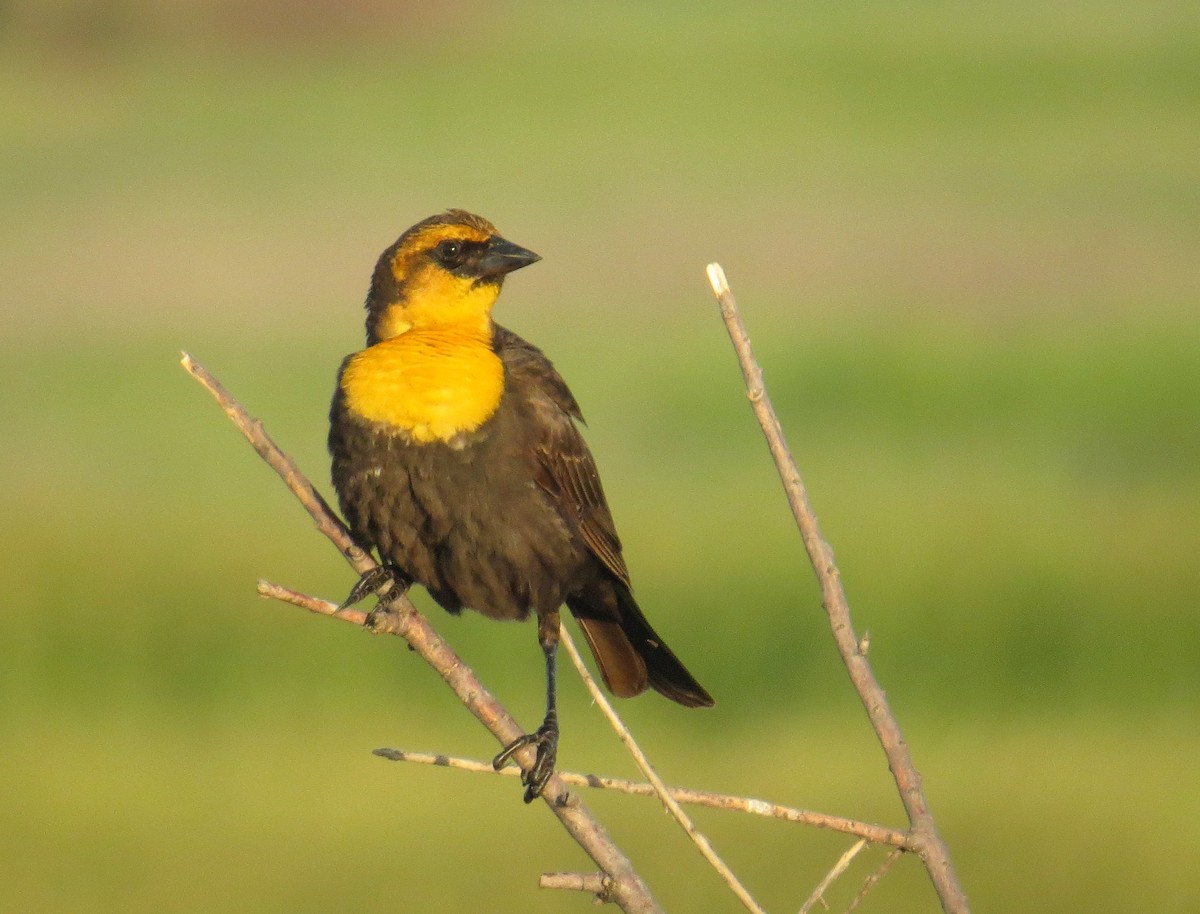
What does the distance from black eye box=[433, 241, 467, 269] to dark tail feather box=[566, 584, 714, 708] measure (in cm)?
78

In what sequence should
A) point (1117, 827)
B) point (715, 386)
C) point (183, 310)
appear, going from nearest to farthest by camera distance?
1. point (1117, 827)
2. point (715, 386)
3. point (183, 310)

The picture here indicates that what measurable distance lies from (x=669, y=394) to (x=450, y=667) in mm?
15409

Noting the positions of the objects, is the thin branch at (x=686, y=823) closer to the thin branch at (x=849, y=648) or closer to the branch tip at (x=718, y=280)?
the thin branch at (x=849, y=648)

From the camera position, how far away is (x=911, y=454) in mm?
16016

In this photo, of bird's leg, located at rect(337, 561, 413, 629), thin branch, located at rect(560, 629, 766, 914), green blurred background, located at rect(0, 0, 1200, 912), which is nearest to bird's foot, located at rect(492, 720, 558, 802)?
bird's leg, located at rect(337, 561, 413, 629)

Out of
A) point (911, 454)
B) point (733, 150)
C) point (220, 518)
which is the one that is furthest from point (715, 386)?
point (733, 150)

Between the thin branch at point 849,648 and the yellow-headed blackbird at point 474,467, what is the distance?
129cm

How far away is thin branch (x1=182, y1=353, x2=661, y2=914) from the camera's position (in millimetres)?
2770

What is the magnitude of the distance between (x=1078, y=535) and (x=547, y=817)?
406 cm

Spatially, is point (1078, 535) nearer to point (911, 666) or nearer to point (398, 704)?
point (911, 666)

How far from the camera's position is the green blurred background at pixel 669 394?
10008mm

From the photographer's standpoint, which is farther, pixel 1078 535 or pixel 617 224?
pixel 617 224

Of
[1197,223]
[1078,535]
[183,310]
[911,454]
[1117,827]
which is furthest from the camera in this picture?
[1197,223]

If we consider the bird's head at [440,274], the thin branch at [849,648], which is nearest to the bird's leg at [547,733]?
the bird's head at [440,274]
